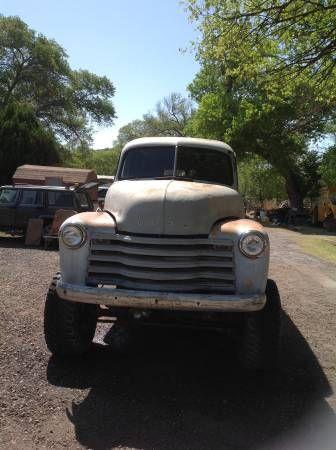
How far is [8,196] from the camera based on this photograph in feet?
54.3

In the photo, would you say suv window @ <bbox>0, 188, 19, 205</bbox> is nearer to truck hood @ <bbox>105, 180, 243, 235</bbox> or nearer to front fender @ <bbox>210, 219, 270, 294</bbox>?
truck hood @ <bbox>105, 180, 243, 235</bbox>

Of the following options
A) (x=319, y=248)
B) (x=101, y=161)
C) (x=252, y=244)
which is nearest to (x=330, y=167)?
(x=319, y=248)

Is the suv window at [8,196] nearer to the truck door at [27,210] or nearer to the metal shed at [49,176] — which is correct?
the truck door at [27,210]

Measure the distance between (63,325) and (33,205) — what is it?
11630 millimetres

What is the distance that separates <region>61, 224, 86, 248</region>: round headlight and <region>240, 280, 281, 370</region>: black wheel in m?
1.72

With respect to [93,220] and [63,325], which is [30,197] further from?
[93,220]

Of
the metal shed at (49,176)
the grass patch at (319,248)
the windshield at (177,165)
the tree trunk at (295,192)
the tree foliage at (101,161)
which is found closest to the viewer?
the windshield at (177,165)

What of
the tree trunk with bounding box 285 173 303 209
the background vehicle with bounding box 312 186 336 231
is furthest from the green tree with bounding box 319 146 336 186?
the tree trunk with bounding box 285 173 303 209

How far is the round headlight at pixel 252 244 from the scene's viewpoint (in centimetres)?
475

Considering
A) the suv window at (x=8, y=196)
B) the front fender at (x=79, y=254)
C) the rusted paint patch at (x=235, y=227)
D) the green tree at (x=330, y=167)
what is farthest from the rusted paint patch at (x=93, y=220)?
the green tree at (x=330, y=167)

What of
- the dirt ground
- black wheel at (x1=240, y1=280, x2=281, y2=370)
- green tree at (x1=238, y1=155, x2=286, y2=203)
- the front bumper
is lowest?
the dirt ground

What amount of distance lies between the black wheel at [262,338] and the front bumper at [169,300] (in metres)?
0.40

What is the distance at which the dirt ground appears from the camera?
13.0 ft

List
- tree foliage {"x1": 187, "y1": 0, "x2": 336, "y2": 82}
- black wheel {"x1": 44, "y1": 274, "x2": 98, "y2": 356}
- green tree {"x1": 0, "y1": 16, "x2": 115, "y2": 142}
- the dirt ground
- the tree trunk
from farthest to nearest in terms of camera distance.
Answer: green tree {"x1": 0, "y1": 16, "x2": 115, "y2": 142} → the tree trunk → tree foliage {"x1": 187, "y1": 0, "x2": 336, "y2": 82} → black wheel {"x1": 44, "y1": 274, "x2": 98, "y2": 356} → the dirt ground
